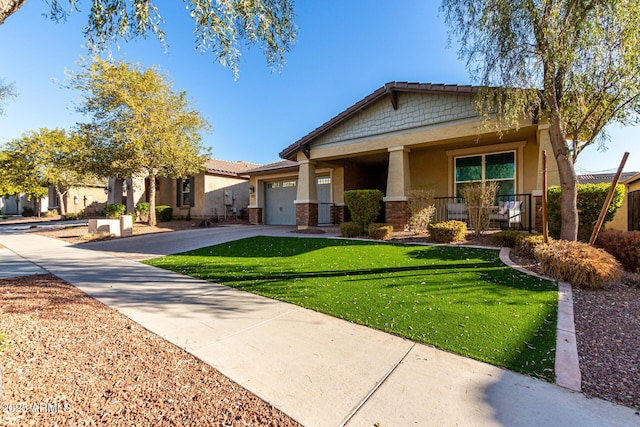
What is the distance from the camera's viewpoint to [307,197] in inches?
524

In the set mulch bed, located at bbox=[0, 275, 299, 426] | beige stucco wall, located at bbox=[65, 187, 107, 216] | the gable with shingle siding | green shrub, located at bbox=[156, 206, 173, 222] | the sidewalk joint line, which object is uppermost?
the gable with shingle siding

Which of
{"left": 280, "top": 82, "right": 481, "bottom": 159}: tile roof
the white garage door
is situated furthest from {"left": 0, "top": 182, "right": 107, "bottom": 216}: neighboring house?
{"left": 280, "top": 82, "right": 481, "bottom": 159}: tile roof

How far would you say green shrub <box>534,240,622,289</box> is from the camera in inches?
181

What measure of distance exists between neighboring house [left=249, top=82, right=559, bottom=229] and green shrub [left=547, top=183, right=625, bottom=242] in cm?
129

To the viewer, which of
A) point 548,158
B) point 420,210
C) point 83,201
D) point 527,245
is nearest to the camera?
point 527,245

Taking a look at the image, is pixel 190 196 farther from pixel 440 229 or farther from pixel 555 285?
pixel 555 285

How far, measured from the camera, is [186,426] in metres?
1.91

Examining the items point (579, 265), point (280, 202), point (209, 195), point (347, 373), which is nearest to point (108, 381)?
point (347, 373)

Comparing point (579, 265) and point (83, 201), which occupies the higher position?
point (83, 201)

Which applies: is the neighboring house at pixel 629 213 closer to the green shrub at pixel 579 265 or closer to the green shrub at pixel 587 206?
the green shrub at pixel 587 206

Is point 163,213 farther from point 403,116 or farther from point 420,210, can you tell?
point 420,210

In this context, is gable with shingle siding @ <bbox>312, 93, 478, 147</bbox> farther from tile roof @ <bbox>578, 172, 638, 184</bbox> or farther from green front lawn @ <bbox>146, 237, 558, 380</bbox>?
tile roof @ <bbox>578, 172, 638, 184</bbox>

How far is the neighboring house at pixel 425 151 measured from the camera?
9.48 m

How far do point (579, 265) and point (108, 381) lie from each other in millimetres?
6460
